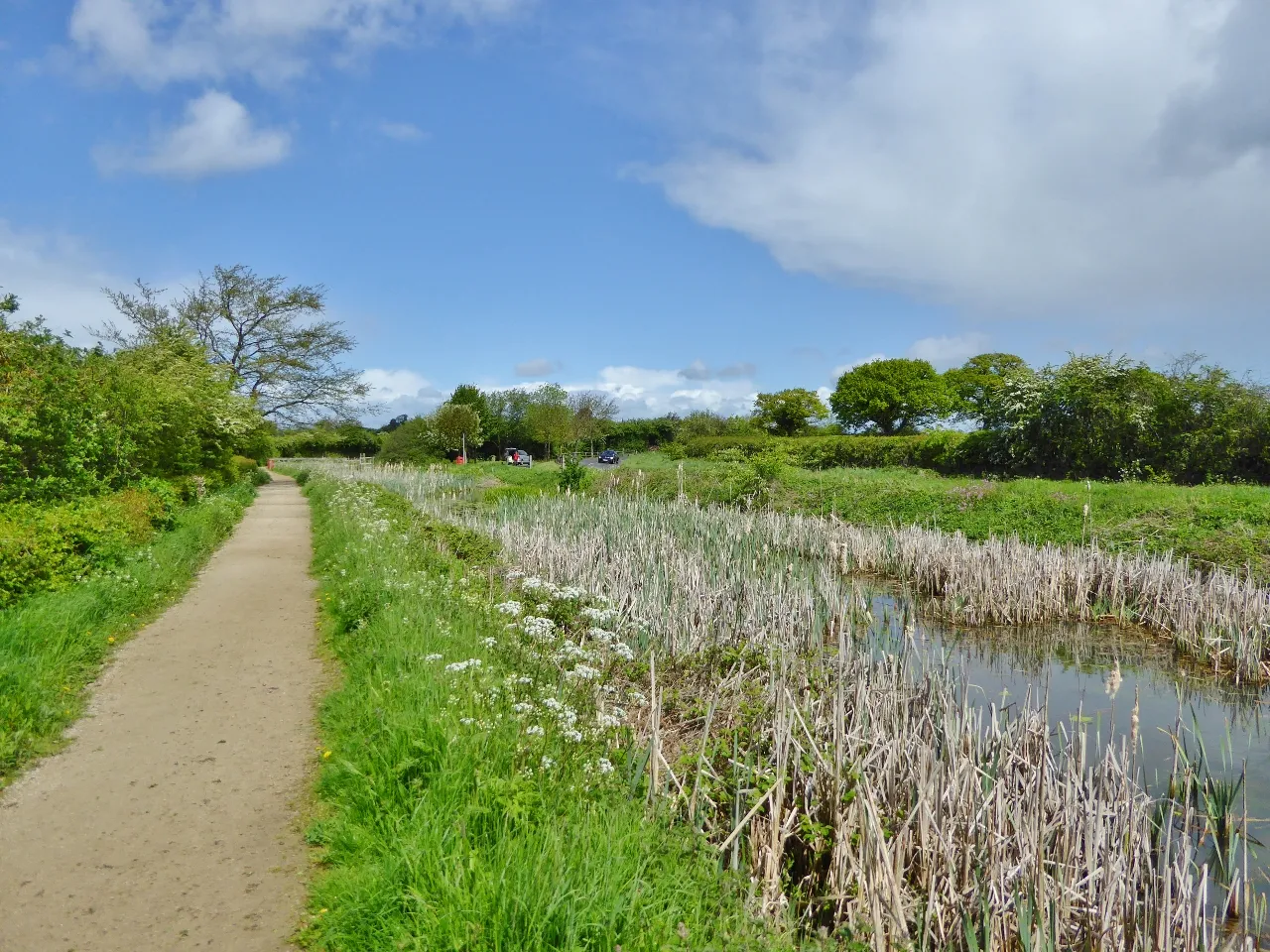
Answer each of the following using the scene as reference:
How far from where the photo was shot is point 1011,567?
9.95m

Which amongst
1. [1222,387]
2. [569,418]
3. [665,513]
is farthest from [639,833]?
[569,418]

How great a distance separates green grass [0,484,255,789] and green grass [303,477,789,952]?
5.49ft

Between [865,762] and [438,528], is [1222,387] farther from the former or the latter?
[865,762]

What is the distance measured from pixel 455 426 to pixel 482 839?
1574 inches

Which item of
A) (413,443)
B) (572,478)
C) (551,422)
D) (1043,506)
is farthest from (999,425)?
(413,443)

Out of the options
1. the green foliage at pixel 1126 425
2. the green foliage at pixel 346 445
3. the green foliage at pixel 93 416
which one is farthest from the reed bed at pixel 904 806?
the green foliage at pixel 346 445

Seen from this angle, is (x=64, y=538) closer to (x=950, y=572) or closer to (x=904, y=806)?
(x=904, y=806)

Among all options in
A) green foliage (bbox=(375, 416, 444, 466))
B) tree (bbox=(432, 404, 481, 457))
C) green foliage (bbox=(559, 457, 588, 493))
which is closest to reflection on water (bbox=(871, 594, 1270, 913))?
green foliage (bbox=(559, 457, 588, 493))

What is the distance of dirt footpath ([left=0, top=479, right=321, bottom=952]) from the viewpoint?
3064mm

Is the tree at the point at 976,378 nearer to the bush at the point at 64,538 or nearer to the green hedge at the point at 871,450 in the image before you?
the green hedge at the point at 871,450

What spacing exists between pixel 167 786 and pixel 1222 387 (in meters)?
22.3

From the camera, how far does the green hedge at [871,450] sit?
2469cm

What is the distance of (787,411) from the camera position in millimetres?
45688

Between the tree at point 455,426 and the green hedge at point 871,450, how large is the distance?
15109mm
